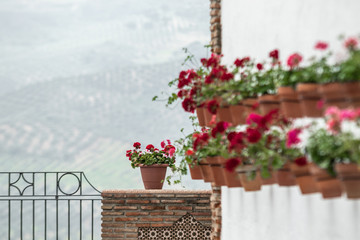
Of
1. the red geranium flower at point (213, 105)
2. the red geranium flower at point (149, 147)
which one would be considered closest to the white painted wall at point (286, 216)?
the red geranium flower at point (213, 105)

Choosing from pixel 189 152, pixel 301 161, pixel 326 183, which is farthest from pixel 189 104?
pixel 326 183

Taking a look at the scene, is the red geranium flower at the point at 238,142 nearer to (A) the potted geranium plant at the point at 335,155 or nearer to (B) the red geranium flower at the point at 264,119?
(B) the red geranium flower at the point at 264,119

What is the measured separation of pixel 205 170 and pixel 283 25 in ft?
3.80

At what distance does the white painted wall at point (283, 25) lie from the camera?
2.70 metres

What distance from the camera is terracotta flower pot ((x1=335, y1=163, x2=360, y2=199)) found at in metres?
2.08

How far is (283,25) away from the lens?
3332mm

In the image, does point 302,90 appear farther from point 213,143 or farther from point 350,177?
point 213,143

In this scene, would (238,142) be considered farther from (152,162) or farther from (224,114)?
(152,162)

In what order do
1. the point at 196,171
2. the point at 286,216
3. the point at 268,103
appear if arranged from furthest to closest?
the point at 196,171 → the point at 286,216 → the point at 268,103

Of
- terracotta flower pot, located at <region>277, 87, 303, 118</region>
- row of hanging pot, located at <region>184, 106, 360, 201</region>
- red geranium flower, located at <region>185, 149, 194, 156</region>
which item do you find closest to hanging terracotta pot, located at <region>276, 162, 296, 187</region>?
row of hanging pot, located at <region>184, 106, 360, 201</region>

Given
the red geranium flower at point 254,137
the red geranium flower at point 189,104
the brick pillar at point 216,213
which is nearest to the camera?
the red geranium flower at point 254,137

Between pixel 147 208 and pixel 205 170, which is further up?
pixel 205 170

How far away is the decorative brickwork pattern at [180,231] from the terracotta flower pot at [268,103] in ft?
12.2

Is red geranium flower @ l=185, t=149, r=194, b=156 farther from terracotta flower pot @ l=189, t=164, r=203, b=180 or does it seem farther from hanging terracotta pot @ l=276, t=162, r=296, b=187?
hanging terracotta pot @ l=276, t=162, r=296, b=187
